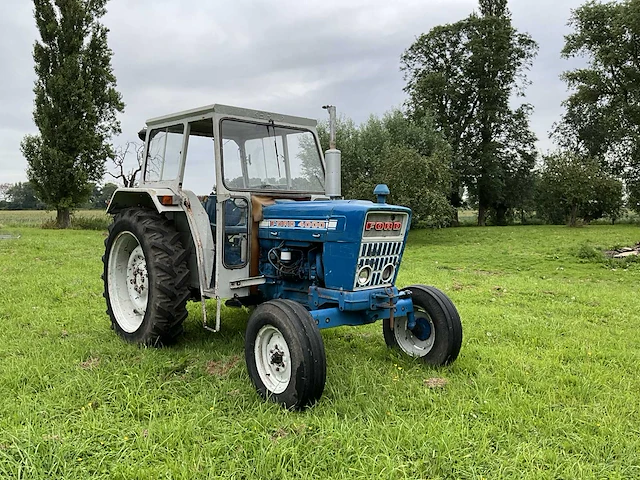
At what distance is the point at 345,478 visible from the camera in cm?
265

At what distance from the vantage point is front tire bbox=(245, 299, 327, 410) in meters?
3.41

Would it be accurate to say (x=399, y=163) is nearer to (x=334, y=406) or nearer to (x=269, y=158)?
(x=269, y=158)

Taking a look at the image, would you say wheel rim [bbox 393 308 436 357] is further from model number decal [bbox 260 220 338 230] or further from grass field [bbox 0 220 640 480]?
model number decal [bbox 260 220 338 230]

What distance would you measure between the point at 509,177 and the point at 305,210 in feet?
95.3

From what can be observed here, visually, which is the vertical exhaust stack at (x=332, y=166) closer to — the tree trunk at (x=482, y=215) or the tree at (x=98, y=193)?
the tree at (x=98, y=193)

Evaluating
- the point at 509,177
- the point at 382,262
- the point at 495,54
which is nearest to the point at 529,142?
the point at 509,177

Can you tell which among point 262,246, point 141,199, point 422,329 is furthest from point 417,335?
point 141,199

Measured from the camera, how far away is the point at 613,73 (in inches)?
1083

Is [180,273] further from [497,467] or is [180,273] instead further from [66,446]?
[497,467]

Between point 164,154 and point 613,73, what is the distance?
29.9 meters

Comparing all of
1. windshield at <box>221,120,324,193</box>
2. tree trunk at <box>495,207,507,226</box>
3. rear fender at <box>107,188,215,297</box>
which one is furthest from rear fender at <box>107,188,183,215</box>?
tree trunk at <box>495,207,507,226</box>

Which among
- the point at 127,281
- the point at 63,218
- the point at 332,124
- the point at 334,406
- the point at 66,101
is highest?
the point at 66,101

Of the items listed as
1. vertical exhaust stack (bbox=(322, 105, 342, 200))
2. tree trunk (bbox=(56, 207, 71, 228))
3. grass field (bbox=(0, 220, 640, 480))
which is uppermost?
vertical exhaust stack (bbox=(322, 105, 342, 200))

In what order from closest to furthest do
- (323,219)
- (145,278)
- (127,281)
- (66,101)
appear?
(323,219), (145,278), (127,281), (66,101)
